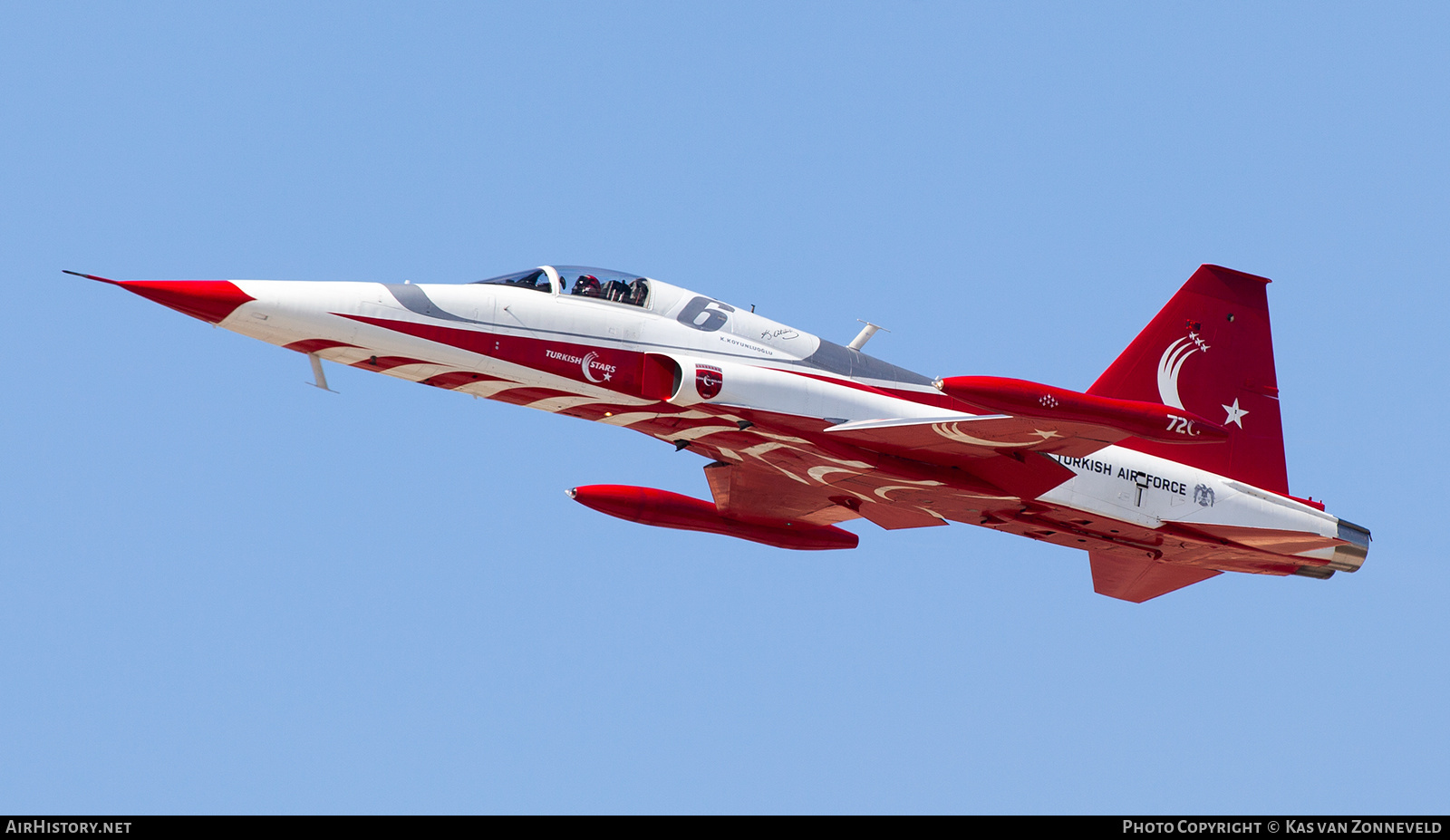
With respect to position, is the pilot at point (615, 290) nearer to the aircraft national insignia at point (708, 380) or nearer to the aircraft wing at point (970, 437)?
the aircraft national insignia at point (708, 380)

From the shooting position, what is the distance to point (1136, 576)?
22.5 m

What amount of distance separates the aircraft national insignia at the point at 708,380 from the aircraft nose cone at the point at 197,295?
17.1 feet

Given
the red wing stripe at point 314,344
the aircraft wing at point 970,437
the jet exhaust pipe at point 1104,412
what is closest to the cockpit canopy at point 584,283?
the red wing stripe at point 314,344

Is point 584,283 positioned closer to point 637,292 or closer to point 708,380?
point 637,292

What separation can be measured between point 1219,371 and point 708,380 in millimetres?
8822

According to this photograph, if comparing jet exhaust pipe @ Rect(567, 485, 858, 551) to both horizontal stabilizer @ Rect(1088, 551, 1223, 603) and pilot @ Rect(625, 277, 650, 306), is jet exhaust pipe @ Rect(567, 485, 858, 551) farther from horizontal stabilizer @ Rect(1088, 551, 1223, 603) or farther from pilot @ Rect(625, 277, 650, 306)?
pilot @ Rect(625, 277, 650, 306)

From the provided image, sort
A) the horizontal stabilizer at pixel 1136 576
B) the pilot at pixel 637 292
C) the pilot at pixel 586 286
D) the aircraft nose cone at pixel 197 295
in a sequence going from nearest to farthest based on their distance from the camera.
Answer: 1. the aircraft nose cone at pixel 197 295
2. the pilot at pixel 586 286
3. the pilot at pixel 637 292
4. the horizontal stabilizer at pixel 1136 576

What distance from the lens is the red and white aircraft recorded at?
1662 centimetres

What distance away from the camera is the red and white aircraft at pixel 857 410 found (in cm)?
1662

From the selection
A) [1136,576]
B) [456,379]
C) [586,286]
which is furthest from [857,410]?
[1136,576]

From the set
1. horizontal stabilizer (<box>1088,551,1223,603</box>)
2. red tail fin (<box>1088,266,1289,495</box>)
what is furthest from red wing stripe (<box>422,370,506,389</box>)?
horizontal stabilizer (<box>1088,551,1223,603</box>)

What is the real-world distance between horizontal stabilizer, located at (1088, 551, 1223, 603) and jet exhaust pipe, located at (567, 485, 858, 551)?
4.34 metres

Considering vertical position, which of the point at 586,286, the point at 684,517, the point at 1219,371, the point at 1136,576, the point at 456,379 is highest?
the point at 1219,371
